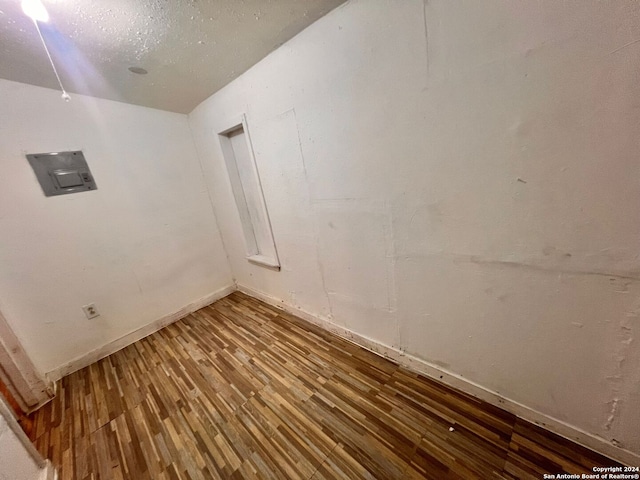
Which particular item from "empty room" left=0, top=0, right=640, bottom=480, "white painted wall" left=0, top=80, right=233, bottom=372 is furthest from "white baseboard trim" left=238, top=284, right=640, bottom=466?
"white painted wall" left=0, top=80, right=233, bottom=372

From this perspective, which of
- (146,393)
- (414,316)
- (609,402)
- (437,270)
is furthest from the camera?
(146,393)

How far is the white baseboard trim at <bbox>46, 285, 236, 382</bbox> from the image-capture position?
5.87 ft

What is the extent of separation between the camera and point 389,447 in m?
1.03

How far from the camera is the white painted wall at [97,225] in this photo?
1.55 metres

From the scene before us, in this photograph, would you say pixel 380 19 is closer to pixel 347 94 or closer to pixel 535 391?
pixel 347 94

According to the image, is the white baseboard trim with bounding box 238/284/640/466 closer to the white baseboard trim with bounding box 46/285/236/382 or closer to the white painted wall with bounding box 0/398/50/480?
the white baseboard trim with bounding box 46/285/236/382

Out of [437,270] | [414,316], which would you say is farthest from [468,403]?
[437,270]

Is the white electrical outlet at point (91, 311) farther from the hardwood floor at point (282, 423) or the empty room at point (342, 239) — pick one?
the hardwood floor at point (282, 423)

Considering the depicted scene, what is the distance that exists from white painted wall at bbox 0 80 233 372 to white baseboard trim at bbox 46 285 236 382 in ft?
0.14

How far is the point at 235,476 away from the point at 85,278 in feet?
6.42

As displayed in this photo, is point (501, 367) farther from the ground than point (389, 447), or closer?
farther from the ground

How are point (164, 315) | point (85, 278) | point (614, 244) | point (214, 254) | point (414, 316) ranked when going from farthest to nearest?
point (214, 254), point (164, 315), point (85, 278), point (414, 316), point (614, 244)

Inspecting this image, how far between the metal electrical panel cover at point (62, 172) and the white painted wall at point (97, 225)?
0.13ft

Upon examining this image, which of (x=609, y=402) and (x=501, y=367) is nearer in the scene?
(x=609, y=402)
